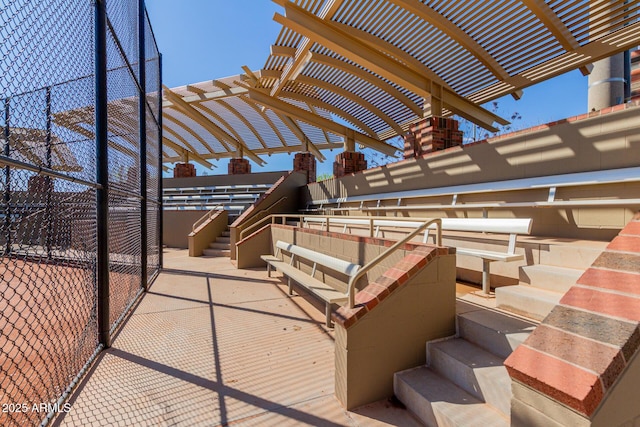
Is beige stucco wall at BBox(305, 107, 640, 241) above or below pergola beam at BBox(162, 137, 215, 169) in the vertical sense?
below

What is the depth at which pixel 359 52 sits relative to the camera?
7.40 metres

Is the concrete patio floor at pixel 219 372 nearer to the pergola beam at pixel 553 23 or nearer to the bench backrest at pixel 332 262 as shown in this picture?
the bench backrest at pixel 332 262

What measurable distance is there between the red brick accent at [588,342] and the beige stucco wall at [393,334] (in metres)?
1.04

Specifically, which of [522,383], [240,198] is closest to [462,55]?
[522,383]

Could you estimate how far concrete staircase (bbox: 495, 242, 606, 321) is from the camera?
2807mm

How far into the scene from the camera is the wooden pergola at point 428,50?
19.9 ft

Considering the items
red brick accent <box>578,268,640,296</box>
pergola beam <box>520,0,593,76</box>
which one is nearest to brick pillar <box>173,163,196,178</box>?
pergola beam <box>520,0,593,76</box>

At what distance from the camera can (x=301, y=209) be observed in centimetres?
1322

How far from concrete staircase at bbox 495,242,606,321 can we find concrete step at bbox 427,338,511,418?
2.11 ft

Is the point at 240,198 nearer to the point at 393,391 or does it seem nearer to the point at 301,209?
the point at 301,209

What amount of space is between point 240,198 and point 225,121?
5254 mm

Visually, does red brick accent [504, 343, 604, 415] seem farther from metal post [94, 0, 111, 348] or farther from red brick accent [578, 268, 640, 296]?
metal post [94, 0, 111, 348]

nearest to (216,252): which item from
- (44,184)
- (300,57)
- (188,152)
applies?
(300,57)

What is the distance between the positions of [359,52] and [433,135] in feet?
8.87
